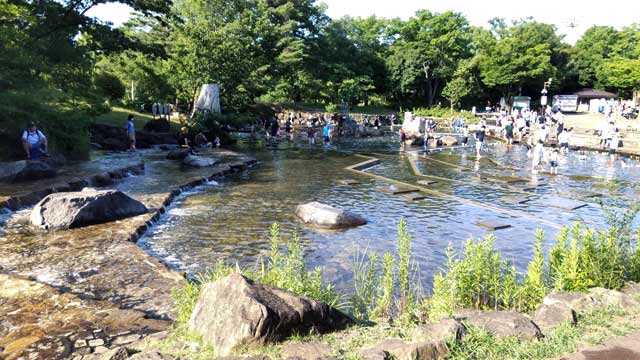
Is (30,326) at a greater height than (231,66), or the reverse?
(231,66)

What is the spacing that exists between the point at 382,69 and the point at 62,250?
63.4 metres

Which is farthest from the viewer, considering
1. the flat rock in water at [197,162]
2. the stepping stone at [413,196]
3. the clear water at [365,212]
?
the flat rock in water at [197,162]

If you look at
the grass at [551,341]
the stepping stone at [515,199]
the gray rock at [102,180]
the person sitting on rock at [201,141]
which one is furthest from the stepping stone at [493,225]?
the person sitting on rock at [201,141]

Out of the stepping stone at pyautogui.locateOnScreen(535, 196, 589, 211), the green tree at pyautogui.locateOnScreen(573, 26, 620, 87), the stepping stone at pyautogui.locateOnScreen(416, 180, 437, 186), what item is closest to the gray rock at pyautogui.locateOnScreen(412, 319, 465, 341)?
the stepping stone at pyautogui.locateOnScreen(535, 196, 589, 211)

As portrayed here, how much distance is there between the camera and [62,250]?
9070mm

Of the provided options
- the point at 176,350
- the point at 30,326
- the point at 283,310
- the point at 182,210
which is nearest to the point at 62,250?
the point at 30,326

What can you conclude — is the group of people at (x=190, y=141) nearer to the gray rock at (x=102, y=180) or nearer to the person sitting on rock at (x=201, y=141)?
the person sitting on rock at (x=201, y=141)

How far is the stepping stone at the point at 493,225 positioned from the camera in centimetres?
1181

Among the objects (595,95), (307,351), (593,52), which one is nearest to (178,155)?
(307,351)

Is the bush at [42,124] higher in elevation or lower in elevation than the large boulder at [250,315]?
higher

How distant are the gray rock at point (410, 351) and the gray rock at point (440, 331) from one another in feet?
0.48

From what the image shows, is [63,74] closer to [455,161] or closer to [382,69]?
[455,161]

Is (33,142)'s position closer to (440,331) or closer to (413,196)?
(413,196)

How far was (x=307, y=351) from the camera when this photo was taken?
185 inches
